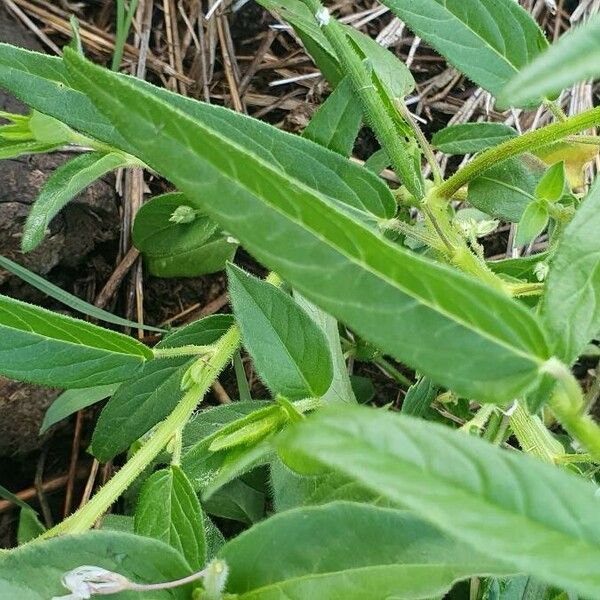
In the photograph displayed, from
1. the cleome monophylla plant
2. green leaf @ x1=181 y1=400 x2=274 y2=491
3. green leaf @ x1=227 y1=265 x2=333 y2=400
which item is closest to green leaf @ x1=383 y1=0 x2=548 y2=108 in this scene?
the cleome monophylla plant

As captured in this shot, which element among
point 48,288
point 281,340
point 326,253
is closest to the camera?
point 326,253

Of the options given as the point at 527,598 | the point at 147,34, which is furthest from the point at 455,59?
the point at 147,34

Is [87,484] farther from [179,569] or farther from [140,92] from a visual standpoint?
[140,92]

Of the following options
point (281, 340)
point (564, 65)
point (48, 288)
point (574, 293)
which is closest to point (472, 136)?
point (281, 340)

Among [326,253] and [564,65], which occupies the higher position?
[564,65]

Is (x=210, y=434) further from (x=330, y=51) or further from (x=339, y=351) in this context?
(x=330, y=51)

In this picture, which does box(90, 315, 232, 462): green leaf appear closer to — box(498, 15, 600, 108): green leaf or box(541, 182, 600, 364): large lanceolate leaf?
box(541, 182, 600, 364): large lanceolate leaf
